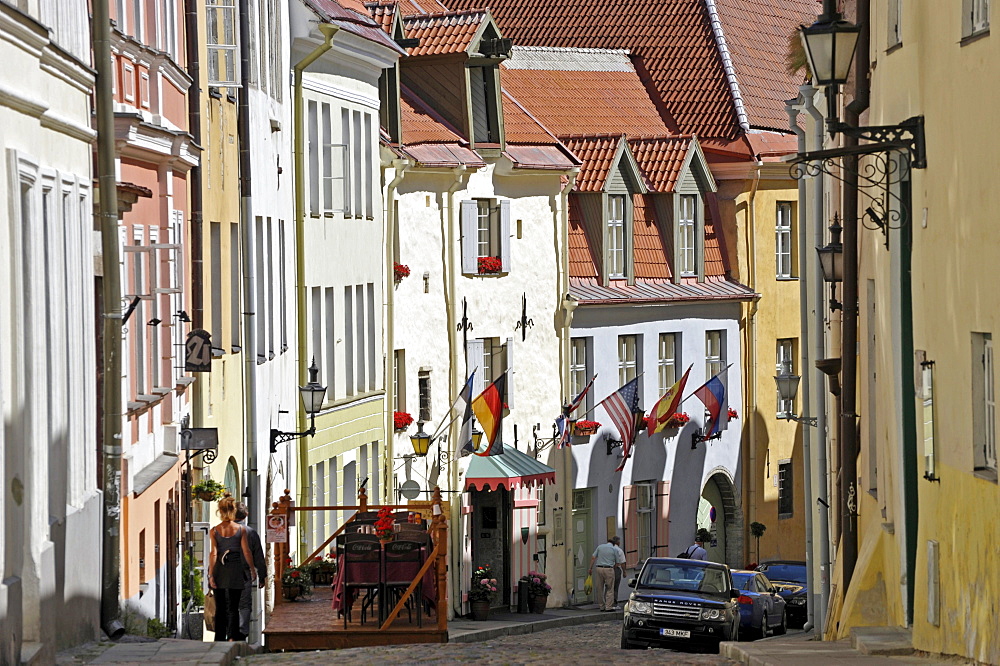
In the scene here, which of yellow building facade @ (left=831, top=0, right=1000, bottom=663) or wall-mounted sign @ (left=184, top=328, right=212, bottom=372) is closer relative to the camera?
yellow building facade @ (left=831, top=0, right=1000, bottom=663)

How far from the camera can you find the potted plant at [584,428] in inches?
1518

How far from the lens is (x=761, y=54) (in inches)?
1826

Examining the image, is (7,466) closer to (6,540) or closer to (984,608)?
(6,540)

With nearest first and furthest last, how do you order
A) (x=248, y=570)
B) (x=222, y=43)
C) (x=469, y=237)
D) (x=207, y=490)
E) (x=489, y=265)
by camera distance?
1. (x=248, y=570)
2. (x=207, y=490)
3. (x=222, y=43)
4. (x=469, y=237)
5. (x=489, y=265)

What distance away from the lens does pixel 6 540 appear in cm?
1150

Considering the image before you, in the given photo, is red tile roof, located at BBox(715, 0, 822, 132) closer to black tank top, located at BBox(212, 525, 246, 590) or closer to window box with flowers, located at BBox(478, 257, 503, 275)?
window box with flowers, located at BBox(478, 257, 503, 275)

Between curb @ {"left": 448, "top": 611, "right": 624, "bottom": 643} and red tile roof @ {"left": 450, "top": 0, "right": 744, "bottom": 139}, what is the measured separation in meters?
12.3

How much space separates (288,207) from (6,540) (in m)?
18.2

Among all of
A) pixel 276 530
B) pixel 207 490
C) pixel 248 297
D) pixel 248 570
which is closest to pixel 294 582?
pixel 276 530

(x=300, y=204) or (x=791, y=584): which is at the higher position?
(x=300, y=204)

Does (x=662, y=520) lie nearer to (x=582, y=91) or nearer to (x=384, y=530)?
(x=582, y=91)

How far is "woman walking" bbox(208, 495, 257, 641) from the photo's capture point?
17438 millimetres

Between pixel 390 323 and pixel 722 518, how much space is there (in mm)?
12811

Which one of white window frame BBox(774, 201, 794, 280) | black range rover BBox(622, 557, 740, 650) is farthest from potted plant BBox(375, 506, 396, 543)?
white window frame BBox(774, 201, 794, 280)
